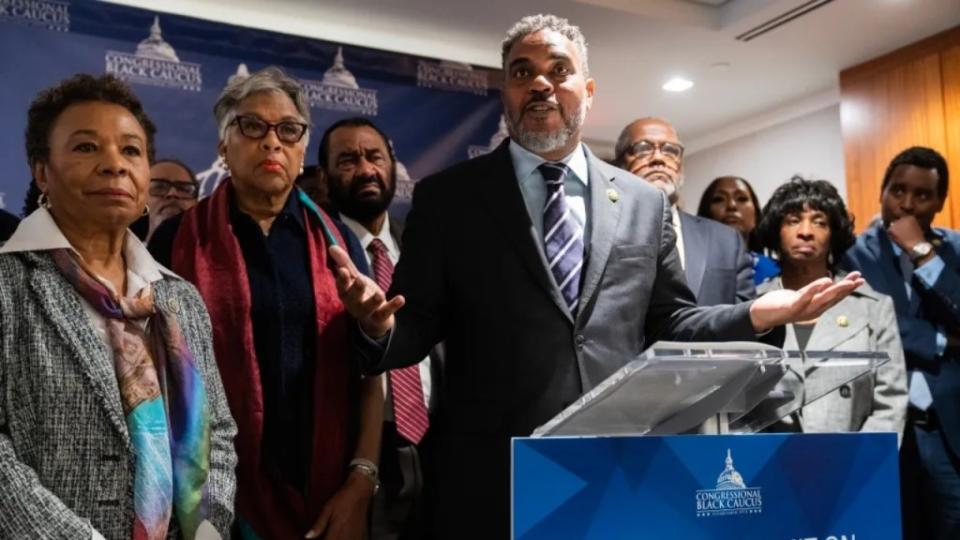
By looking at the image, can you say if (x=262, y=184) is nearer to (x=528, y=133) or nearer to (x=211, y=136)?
Answer: (x=528, y=133)

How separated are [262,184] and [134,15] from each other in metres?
2.72

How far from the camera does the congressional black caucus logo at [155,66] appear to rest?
14.0 feet

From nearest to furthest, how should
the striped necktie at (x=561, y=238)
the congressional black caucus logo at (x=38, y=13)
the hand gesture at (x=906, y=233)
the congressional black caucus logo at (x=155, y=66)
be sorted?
the striped necktie at (x=561, y=238) → the hand gesture at (x=906, y=233) → the congressional black caucus logo at (x=38, y=13) → the congressional black caucus logo at (x=155, y=66)

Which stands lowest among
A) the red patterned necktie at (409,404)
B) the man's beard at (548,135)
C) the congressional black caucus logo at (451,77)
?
the red patterned necktie at (409,404)

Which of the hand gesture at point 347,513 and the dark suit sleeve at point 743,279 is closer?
the hand gesture at point 347,513

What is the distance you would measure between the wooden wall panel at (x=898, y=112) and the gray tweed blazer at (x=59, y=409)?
5193 millimetres

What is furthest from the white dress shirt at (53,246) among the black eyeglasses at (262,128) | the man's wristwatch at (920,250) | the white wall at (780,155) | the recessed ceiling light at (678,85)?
the white wall at (780,155)

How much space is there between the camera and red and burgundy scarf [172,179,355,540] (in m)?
1.92

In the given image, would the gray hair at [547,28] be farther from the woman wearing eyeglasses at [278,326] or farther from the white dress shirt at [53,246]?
the white dress shirt at [53,246]

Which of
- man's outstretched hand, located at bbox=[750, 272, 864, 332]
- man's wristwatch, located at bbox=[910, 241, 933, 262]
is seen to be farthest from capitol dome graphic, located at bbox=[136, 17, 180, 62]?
man's outstretched hand, located at bbox=[750, 272, 864, 332]

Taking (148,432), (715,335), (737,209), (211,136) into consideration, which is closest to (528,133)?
(715,335)

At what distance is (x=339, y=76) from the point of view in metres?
4.79

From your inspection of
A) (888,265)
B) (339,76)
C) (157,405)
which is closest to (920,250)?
(888,265)

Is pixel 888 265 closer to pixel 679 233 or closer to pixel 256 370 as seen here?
pixel 679 233
